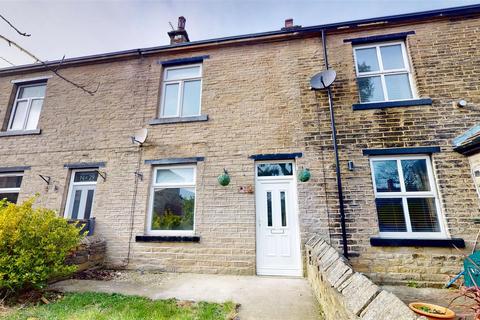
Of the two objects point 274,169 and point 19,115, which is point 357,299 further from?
point 19,115

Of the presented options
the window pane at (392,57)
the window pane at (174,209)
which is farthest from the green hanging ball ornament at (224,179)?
the window pane at (392,57)

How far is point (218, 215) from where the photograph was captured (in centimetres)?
580

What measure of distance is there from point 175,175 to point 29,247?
3294mm

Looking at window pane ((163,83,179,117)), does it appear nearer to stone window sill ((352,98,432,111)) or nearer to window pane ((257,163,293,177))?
window pane ((257,163,293,177))

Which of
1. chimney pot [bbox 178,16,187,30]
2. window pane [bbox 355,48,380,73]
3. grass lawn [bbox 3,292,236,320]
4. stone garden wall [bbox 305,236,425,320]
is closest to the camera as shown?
stone garden wall [bbox 305,236,425,320]

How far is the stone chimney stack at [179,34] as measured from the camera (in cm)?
823

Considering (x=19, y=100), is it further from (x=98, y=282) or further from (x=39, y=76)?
(x=98, y=282)

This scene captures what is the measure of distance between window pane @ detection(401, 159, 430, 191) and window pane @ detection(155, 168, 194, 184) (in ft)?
17.9

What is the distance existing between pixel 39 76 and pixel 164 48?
16.4 ft

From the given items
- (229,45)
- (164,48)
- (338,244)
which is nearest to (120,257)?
(338,244)

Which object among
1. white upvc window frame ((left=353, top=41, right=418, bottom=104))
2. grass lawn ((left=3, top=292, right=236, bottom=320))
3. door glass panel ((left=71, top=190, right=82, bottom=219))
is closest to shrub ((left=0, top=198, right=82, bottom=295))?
grass lawn ((left=3, top=292, right=236, bottom=320))

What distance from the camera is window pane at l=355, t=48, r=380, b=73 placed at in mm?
6261

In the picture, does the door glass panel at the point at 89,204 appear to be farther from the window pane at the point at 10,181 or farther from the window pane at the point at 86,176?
the window pane at the point at 10,181

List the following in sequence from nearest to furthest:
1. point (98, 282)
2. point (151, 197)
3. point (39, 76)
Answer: point (98, 282), point (151, 197), point (39, 76)
